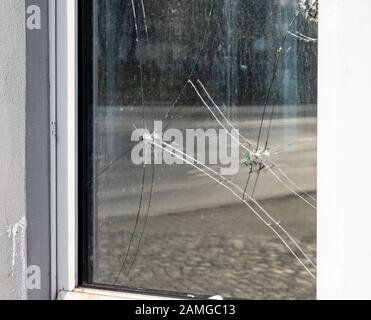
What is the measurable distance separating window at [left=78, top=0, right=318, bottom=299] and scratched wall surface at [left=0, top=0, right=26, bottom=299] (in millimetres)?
232

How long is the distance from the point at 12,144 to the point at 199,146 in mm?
649

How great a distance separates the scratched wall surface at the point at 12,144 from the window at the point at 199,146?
0.76ft

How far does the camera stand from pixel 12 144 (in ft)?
8.30

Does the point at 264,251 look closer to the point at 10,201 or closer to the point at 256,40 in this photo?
the point at 256,40

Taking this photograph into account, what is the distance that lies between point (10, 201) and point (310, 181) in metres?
1.03

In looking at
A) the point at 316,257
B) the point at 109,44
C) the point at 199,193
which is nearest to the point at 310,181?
the point at 316,257

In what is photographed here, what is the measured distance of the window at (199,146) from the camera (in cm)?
238

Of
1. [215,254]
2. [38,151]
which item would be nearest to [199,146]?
[215,254]

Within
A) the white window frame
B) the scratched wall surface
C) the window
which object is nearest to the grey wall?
the scratched wall surface
